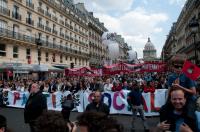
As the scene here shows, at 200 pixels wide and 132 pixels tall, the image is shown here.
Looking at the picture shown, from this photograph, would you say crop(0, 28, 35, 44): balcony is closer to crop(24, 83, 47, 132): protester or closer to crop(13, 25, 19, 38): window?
crop(13, 25, 19, 38): window

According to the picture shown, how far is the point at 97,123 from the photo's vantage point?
7.41ft

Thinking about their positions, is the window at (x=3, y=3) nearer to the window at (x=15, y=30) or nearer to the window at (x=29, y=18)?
the window at (x=15, y=30)

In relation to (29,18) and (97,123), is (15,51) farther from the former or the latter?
(97,123)

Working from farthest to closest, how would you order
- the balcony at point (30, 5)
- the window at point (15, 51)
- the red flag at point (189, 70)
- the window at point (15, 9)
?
the balcony at point (30, 5) → the window at point (15, 9) → the window at point (15, 51) → the red flag at point (189, 70)

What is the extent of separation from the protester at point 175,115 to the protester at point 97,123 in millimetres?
1163

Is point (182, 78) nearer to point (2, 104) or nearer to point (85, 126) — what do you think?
point (85, 126)

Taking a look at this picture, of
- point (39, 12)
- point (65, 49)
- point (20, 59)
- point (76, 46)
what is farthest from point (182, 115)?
point (76, 46)

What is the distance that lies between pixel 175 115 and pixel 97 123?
136cm

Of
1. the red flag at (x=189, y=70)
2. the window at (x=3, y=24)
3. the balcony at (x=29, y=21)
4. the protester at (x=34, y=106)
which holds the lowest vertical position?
the protester at (x=34, y=106)

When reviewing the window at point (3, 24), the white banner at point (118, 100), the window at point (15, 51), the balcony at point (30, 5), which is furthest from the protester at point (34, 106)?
the balcony at point (30, 5)

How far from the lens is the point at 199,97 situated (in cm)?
889

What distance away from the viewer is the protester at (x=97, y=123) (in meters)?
2.17

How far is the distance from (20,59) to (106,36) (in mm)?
17099

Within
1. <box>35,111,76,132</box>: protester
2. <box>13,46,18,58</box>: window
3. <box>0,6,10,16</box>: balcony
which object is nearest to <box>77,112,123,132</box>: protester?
<box>35,111,76,132</box>: protester
